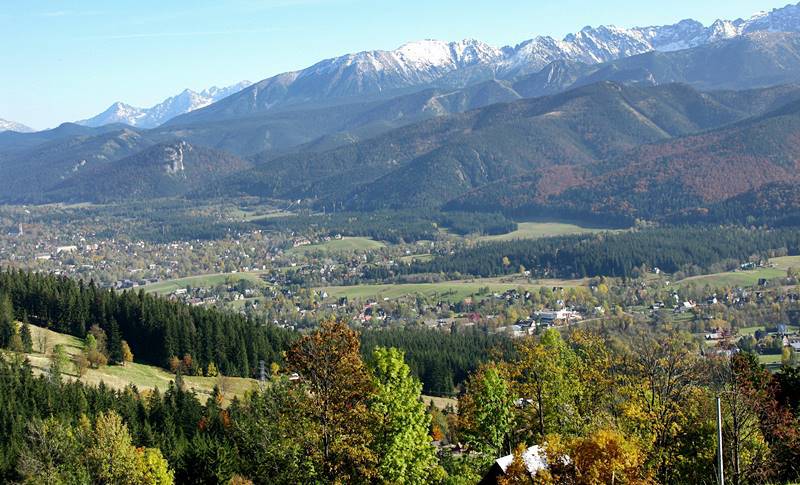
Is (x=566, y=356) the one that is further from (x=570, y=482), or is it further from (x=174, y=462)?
(x=174, y=462)

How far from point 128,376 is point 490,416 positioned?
190 ft

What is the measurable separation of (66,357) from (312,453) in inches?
2325

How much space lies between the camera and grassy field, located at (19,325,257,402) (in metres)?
86.9

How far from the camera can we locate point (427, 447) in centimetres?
4041

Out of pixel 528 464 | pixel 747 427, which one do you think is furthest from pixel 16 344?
pixel 747 427

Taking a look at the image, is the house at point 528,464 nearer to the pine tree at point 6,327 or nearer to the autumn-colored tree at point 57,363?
the autumn-colored tree at point 57,363

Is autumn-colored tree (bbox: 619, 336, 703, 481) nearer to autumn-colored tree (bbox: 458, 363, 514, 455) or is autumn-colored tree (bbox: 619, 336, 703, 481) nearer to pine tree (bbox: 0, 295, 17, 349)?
autumn-colored tree (bbox: 458, 363, 514, 455)

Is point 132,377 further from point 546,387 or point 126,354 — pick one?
point 546,387

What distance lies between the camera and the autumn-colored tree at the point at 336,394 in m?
38.2

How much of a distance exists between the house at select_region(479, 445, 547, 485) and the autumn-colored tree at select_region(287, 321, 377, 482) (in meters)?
5.80

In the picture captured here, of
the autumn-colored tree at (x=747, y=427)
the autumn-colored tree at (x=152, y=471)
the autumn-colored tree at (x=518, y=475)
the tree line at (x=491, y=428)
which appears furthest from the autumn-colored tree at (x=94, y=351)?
the autumn-colored tree at (x=518, y=475)

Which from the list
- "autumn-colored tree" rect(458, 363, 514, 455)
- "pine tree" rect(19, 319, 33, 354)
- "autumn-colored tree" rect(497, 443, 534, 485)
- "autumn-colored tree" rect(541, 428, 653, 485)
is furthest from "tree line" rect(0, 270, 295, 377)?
"autumn-colored tree" rect(541, 428, 653, 485)

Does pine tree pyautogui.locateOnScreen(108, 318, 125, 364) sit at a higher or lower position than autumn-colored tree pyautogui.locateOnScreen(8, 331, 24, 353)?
lower

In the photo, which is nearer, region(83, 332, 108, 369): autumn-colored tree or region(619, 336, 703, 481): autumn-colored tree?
region(619, 336, 703, 481): autumn-colored tree
